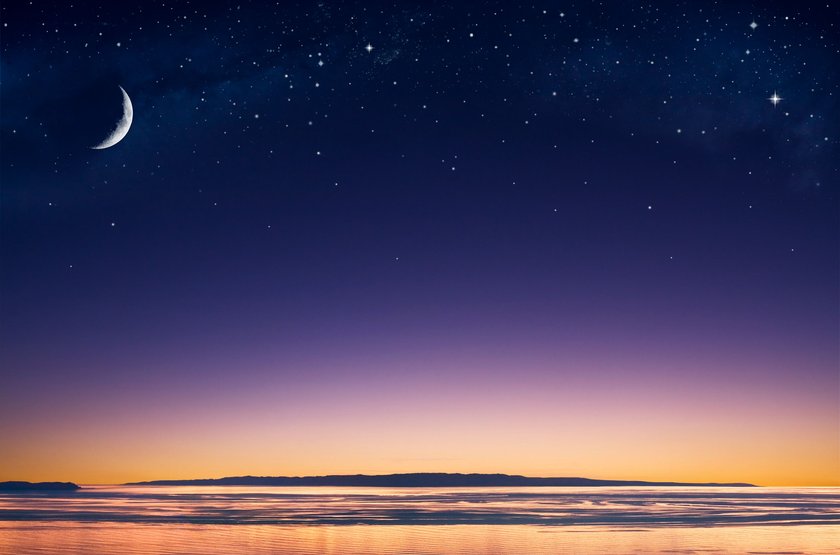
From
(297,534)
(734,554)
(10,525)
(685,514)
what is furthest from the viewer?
(685,514)

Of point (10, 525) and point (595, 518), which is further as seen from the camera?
point (595, 518)

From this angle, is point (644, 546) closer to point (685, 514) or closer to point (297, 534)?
point (297, 534)

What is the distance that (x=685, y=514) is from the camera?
29.3m

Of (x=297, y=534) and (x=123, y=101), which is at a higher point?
(x=123, y=101)

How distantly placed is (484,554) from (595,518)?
1167 centimetres

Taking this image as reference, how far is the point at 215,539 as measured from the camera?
19188mm

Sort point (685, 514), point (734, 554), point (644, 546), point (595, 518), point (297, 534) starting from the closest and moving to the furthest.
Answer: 1. point (734, 554)
2. point (644, 546)
3. point (297, 534)
4. point (595, 518)
5. point (685, 514)

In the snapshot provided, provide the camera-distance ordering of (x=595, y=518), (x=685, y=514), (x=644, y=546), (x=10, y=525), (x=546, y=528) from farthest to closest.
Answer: (x=685, y=514), (x=595, y=518), (x=10, y=525), (x=546, y=528), (x=644, y=546)

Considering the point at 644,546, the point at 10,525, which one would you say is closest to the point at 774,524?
the point at 644,546

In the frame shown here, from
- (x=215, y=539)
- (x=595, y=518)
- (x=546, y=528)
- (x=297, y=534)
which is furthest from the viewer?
(x=595, y=518)

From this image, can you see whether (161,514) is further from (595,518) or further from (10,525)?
(595,518)

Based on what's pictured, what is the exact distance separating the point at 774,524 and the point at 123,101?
24694 mm

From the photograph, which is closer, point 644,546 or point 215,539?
point 644,546

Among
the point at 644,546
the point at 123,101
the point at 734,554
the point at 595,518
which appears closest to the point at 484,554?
the point at 644,546
